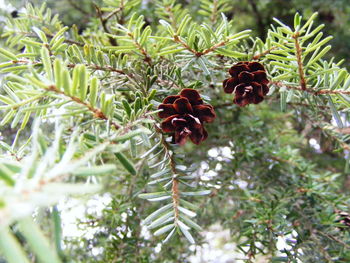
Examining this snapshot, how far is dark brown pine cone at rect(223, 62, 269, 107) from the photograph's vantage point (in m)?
0.53

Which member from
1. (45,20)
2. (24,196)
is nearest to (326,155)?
(45,20)

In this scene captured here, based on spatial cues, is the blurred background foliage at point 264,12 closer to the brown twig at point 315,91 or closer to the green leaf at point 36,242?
the brown twig at point 315,91

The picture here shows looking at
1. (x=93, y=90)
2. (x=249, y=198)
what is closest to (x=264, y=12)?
(x=249, y=198)

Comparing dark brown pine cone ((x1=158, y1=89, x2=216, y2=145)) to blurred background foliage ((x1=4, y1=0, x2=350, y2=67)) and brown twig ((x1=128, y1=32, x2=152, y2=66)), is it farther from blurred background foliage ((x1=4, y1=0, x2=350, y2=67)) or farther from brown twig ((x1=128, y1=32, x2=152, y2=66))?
blurred background foliage ((x1=4, y1=0, x2=350, y2=67))

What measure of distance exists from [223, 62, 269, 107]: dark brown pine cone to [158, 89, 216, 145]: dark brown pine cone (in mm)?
82

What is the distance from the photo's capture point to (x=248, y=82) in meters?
0.53

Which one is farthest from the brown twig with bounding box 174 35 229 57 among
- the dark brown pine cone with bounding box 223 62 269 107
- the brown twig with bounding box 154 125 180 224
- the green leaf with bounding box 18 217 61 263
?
the green leaf with bounding box 18 217 61 263

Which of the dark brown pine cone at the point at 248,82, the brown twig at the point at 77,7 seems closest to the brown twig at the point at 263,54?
the dark brown pine cone at the point at 248,82

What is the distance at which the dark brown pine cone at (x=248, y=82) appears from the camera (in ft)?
1.75

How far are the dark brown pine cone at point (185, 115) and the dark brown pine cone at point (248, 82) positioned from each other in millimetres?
82

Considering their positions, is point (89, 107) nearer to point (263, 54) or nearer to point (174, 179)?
point (174, 179)

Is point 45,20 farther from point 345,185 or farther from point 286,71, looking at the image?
point 345,185

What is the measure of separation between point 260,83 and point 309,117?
1.48 feet

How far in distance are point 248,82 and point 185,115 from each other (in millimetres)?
132
